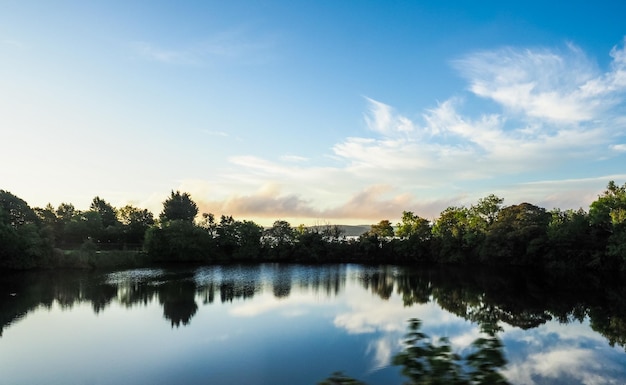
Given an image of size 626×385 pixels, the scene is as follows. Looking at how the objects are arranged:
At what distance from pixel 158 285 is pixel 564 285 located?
32.1 m

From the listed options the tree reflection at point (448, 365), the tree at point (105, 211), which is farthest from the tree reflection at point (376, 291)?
the tree at point (105, 211)

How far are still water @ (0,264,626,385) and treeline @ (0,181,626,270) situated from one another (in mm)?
6889

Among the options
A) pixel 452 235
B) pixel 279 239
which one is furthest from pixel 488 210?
pixel 279 239

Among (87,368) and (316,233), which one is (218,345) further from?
(316,233)

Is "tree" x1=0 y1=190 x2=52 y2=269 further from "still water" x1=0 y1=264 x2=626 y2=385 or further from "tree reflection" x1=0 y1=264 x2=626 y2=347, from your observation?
"still water" x1=0 y1=264 x2=626 y2=385

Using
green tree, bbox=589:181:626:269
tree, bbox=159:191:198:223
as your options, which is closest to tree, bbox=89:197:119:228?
tree, bbox=159:191:198:223

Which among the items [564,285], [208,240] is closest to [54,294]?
[208,240]

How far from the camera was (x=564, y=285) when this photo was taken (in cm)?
3234

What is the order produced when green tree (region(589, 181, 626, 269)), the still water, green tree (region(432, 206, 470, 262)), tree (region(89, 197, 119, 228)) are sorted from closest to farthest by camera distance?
1. the still water
2. green tree (region(589, 181, 626, 269))
3. green tree (region(432, 206, 470, 262))
4. tree (region(89, 197, 119, 228))

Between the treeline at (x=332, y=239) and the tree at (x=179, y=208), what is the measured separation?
5.26 meters

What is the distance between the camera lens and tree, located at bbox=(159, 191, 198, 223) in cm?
7234

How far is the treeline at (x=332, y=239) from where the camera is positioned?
39531mm

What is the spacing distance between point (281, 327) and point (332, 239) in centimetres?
4236

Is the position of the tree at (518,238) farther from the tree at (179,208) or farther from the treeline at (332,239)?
the tree at (179,208)
